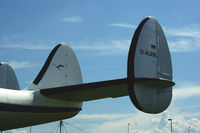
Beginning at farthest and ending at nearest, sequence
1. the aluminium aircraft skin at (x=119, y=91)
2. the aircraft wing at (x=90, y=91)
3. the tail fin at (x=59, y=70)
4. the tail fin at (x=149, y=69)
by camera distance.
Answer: the tail fin at (x=59, y=70)
the aircraft wing at (x=90, y=91)
the aluminium aircraft skin at (x=119, y=91)
the tail fin at (x=149, y=69)

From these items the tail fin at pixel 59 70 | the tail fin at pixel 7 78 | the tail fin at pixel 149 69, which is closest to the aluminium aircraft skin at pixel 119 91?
the tail fin at pixel 149 69

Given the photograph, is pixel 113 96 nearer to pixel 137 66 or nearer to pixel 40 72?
pixel 137 66

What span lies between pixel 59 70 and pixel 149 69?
336 inches

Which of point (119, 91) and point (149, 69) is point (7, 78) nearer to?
A: point (119, 91)

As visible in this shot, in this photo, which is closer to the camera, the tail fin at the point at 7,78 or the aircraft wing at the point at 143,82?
the aircraft wing at the point at 143,82

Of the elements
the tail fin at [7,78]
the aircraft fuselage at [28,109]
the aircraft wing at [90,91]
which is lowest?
the aircraft fuselage at [28,109]

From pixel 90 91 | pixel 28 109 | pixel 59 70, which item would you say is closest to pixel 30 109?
pixel 28 109

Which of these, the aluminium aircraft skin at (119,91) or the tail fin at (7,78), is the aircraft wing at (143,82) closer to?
the aluminium aircraft skin at (119,91)

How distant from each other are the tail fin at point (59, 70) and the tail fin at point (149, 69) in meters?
7.70

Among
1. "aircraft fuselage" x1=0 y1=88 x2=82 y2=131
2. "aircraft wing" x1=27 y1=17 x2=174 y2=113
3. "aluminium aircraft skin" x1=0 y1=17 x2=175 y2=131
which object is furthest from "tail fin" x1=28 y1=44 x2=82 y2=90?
"aircraft fuselage" x1=0 y1=88 x2=82 y2=131

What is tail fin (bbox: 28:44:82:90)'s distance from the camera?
23.3 m

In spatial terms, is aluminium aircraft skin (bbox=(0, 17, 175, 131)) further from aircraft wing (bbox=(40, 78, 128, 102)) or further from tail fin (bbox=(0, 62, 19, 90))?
tail fin (bbox=(0, 62, 19, 90))

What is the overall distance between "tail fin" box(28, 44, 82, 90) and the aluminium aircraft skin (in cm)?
20

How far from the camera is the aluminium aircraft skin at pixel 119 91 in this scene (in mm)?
16562
